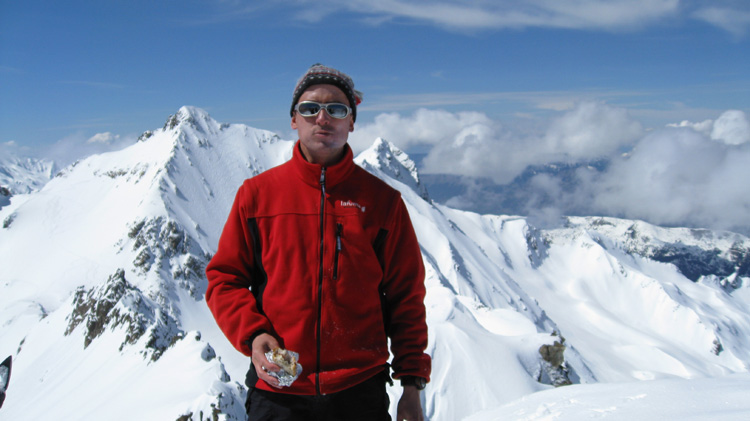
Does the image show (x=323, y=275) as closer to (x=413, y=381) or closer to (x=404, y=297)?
(x=404, y=297)

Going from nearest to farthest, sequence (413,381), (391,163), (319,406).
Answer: (319,406) < (413,381) < (391,163)

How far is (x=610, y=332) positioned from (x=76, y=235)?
167829 millimetres


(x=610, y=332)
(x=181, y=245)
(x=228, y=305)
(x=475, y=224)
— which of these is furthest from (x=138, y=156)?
(x=610, y=332)

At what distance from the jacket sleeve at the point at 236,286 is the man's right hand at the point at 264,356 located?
13 centimetres

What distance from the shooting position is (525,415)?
346 inches

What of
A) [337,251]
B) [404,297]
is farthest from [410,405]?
[337,251]

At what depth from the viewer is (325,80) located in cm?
438

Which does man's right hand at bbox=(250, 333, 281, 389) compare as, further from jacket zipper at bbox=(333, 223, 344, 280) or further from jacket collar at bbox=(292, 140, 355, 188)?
jacket collar at bbox=(292, 140, 355, 188)

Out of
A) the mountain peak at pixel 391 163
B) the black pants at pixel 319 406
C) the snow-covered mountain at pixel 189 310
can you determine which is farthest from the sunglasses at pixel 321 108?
the mountain peak at pixel 391 163

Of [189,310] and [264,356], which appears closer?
[264,356]

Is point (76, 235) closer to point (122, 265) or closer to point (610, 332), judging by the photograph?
point (122, 265)

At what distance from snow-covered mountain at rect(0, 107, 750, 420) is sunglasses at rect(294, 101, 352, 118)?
6.58 m

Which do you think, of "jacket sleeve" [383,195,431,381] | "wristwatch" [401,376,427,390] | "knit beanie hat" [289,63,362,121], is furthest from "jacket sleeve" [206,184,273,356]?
"wristwatch" [401,376,427,390]

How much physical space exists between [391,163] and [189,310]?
10806cm
